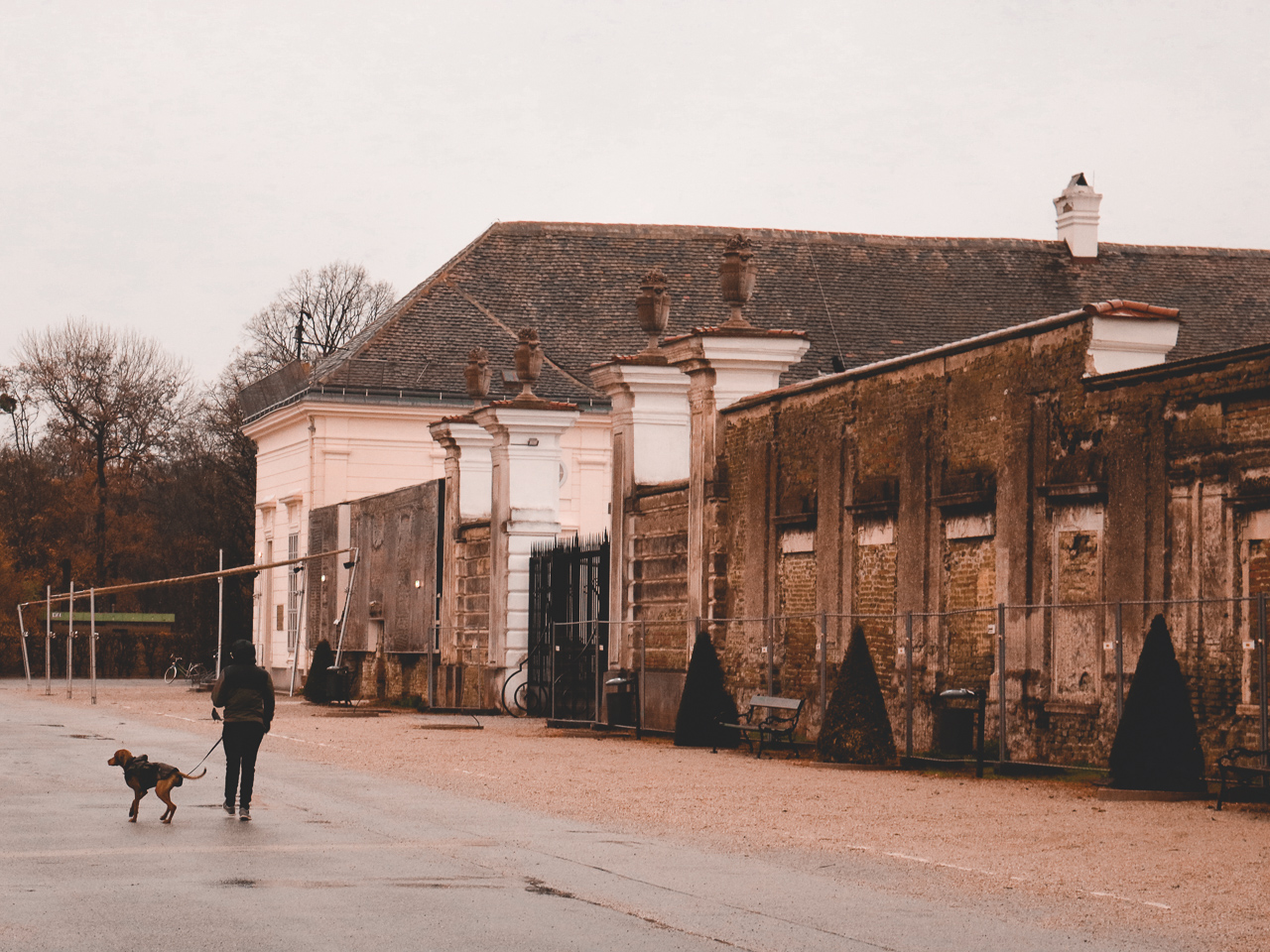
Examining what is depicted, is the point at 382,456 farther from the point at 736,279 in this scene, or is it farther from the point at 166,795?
the point at 166,795

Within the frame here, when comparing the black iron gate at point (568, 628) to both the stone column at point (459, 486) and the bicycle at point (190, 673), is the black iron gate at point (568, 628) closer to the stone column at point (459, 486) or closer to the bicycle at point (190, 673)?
the stone column at point (459, 486)

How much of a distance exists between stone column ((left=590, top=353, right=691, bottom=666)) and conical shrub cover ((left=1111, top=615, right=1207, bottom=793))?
12.1 m

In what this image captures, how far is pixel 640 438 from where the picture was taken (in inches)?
1073

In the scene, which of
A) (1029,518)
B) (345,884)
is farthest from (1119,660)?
(345,884)

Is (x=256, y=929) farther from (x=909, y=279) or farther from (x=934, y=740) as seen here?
(x=909, y=279)

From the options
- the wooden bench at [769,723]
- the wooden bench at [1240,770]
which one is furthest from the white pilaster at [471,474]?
the wooden bench at [1240,770]

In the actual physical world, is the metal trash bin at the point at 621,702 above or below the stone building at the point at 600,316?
below

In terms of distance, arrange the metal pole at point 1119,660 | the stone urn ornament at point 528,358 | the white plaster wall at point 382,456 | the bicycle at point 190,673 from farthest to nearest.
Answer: the bicycle at point 190,673
the white plaster wall at point 382,456
the stone urn ornament at point 528,358
the metal pole at point 1119,660

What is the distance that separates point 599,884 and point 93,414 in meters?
58.5

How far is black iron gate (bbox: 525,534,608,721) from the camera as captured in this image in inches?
1142

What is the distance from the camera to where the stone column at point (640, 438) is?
1068 inches

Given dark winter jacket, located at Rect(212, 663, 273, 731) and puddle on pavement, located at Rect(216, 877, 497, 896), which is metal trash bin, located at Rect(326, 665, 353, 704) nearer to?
dark winter jacket, located at Rect(212, 663, 273, 731)

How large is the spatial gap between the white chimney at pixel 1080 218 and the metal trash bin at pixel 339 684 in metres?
22.4

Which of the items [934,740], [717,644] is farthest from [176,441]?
[934,740]
